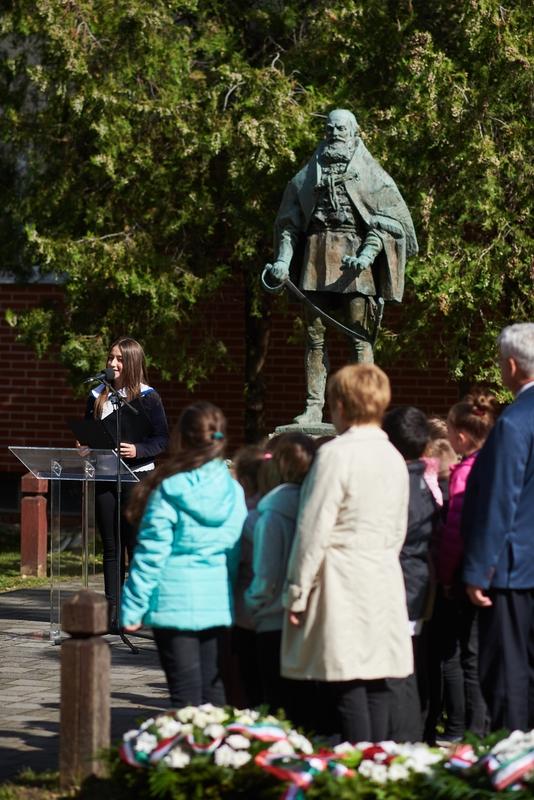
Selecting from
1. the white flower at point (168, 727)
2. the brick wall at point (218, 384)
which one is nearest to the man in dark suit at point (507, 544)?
the white flower at point (168, 727)

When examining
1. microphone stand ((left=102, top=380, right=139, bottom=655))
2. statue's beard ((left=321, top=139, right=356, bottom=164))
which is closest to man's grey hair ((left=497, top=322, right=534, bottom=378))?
statue's beard ((left=321, top=139, right=356, bottom=164))

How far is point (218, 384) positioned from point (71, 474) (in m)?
8.24

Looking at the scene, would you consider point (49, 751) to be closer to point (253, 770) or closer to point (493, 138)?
point (253, 770)

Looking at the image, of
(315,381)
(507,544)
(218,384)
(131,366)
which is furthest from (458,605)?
(218,384)

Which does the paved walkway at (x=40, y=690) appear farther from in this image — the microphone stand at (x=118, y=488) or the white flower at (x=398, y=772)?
the white flower at (x=398, y=772)

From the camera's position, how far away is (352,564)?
5559mm

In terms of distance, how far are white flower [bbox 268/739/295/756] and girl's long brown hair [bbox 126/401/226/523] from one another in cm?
118

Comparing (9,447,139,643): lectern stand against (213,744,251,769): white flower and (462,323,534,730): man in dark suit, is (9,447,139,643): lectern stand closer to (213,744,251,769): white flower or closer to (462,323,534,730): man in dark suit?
(462,323,534,730): man in dark suit

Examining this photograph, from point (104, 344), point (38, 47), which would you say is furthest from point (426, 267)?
point (38, 47)

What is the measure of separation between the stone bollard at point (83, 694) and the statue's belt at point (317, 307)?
396cm

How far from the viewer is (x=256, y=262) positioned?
15.2 meters

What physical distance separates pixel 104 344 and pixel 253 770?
33.1 ft

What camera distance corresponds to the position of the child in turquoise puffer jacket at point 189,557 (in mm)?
5879

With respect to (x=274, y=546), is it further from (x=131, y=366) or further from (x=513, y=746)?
(x=131, y=366)
